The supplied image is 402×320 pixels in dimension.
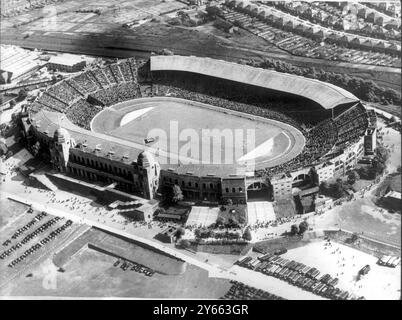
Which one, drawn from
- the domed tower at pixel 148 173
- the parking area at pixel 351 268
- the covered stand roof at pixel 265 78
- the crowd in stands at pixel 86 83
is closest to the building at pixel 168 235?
the domed tower at pixel 148 173

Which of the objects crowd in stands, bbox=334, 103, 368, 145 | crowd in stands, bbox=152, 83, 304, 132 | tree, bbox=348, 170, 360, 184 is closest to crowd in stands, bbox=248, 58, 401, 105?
crowd in stands, bbox=334, 103, 368, 145

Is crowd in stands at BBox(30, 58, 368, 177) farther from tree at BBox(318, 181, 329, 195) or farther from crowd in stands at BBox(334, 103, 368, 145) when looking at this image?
tree at BBox(318, 181, 329, 195)

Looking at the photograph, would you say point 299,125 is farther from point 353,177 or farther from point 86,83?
point 86,83

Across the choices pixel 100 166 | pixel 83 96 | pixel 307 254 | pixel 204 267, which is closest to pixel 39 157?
pixel 100 166

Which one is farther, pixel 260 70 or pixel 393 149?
pixel 260 70
